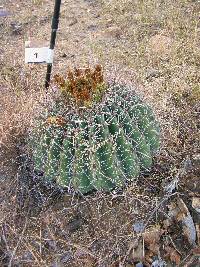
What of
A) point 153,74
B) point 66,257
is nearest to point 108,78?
point 66,257

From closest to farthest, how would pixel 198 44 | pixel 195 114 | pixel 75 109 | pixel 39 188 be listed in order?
pixel 75 109, pixel 39 188, pixel 195 114, pixel 198 44

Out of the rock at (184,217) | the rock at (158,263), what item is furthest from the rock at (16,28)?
the rock at (158,263)

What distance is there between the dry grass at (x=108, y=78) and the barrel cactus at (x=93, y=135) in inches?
5.6

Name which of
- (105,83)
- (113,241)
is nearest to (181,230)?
(113,241)

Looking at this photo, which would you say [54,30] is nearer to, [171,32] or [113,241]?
[113,241]

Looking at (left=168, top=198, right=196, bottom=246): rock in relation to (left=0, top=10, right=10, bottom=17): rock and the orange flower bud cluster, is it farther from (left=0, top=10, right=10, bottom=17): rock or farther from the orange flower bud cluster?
(left=0, top=10, right=10, bottom=17): rock

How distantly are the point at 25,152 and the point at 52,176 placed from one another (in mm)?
299

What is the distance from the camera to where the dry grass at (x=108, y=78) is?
96.0 inches

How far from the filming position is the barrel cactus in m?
2.27

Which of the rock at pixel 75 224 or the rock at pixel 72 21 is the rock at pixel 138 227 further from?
the rock at pixel 72 21

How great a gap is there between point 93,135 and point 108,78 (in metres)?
0.39

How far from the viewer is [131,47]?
390 centimetres

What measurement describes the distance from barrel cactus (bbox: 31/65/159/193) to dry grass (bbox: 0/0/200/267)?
14cm

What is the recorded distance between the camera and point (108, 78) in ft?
8.18
